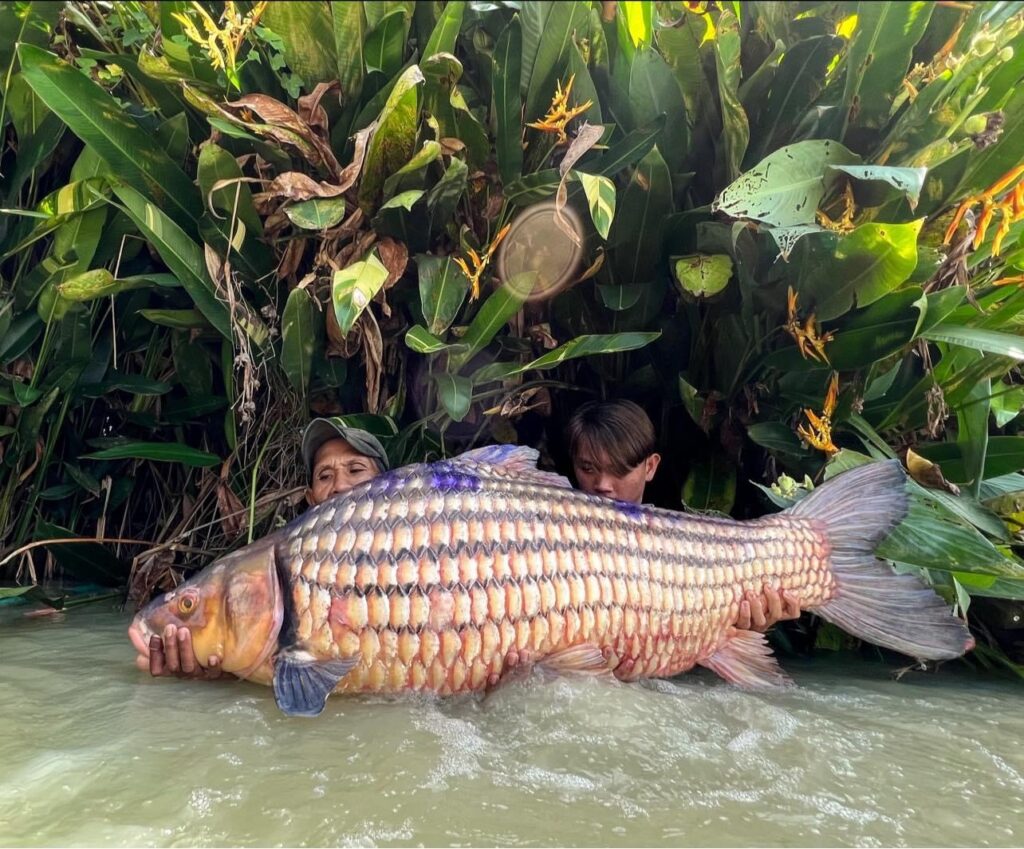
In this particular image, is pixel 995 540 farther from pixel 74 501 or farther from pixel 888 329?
pixel 74 501

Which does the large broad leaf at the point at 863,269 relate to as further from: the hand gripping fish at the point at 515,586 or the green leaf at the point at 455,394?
the green leaf at the point at 455,394

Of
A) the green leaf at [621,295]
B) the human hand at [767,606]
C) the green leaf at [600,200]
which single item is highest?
the green leaf at [600,200]

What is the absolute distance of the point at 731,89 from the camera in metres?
2.36

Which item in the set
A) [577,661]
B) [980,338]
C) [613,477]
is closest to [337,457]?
[613,477]

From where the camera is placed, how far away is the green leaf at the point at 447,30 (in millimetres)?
2402

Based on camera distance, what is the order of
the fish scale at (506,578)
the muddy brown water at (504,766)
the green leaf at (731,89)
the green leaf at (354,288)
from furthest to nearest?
the green leaf at (731,89), the green leaf at (354,288), the fish scale at (506,578), the muddy brown water at (504,766)

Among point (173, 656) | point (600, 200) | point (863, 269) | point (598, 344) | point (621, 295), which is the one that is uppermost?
point (600, 200)

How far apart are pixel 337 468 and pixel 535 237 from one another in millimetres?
1065

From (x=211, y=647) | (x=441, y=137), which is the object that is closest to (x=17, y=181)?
(x=441, y=137)

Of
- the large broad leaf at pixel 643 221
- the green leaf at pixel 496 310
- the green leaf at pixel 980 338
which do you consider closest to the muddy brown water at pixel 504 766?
the green leaf at pixel 980 338

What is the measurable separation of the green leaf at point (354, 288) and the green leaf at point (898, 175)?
57.1 inches

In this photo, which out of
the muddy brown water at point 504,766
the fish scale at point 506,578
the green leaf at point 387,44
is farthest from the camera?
the green leaf at point 387,44

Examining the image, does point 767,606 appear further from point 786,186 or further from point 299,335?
point 299,335

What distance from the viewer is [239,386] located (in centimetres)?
284
